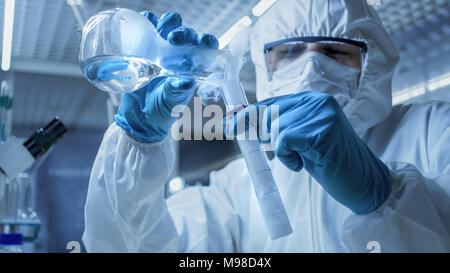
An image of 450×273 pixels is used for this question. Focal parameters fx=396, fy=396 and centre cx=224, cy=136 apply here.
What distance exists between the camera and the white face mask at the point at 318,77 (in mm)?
1029

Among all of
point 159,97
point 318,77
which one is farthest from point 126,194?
point 318,77

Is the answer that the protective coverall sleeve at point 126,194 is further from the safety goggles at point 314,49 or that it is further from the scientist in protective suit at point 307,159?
the safety goggles at point 314,49

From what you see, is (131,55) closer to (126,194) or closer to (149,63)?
(149,63)

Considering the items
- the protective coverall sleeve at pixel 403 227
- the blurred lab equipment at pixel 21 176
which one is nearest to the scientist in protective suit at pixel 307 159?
the protective coverall sleeve at pixel 403 227

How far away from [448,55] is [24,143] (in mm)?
1298

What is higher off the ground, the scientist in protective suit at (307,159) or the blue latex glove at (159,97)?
the blue latex glove at (159,97)

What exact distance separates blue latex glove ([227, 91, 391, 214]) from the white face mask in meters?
0.23

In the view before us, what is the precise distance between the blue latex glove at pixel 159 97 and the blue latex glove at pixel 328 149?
14cm

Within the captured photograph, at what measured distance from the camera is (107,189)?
0.89m

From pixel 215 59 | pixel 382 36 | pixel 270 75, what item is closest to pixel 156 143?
pixel 215 59

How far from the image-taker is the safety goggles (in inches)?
43.1

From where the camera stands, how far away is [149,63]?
737 mm

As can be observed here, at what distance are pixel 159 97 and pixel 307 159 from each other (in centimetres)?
33

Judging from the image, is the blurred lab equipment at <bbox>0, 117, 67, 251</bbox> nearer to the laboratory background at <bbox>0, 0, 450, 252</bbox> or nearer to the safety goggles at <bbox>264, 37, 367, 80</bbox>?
the laboratory background at <bbox>0, 0, 450, 252</bbox>
